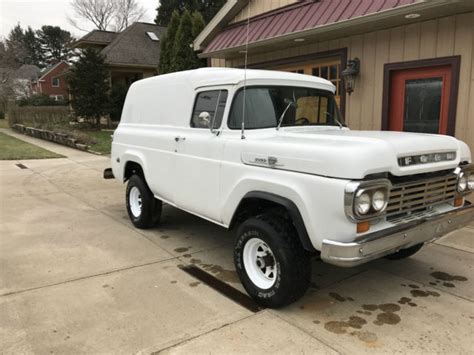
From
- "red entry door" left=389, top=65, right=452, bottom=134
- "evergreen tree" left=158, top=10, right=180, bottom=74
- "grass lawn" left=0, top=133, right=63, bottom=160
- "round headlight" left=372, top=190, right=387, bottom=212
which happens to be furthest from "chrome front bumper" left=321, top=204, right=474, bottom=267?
"evergreen tree" left=158, top=10, right=180, bottom=74

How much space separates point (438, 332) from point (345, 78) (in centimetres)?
A: 566

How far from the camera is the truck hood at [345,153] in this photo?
114 inches

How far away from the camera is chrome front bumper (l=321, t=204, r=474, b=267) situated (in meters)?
2.89

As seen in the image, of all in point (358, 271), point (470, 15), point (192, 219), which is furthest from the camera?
point (192, 219)

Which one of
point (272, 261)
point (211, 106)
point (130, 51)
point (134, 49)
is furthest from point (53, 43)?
point (272, 261)

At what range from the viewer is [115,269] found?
14.6 feet

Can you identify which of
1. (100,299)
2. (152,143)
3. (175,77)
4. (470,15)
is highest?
(470,15)

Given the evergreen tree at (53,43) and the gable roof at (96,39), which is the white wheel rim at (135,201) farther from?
the evergreen tree at (53,43)

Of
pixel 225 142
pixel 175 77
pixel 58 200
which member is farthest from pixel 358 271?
pixel 58 200

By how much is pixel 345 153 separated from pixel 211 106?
1.99 metres

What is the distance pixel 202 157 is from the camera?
433cm

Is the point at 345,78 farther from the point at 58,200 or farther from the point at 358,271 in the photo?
the point at 58,200

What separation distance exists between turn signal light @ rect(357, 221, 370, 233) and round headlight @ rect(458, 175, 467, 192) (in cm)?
138

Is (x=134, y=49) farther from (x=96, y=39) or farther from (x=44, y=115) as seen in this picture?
(x=44, y=115)
